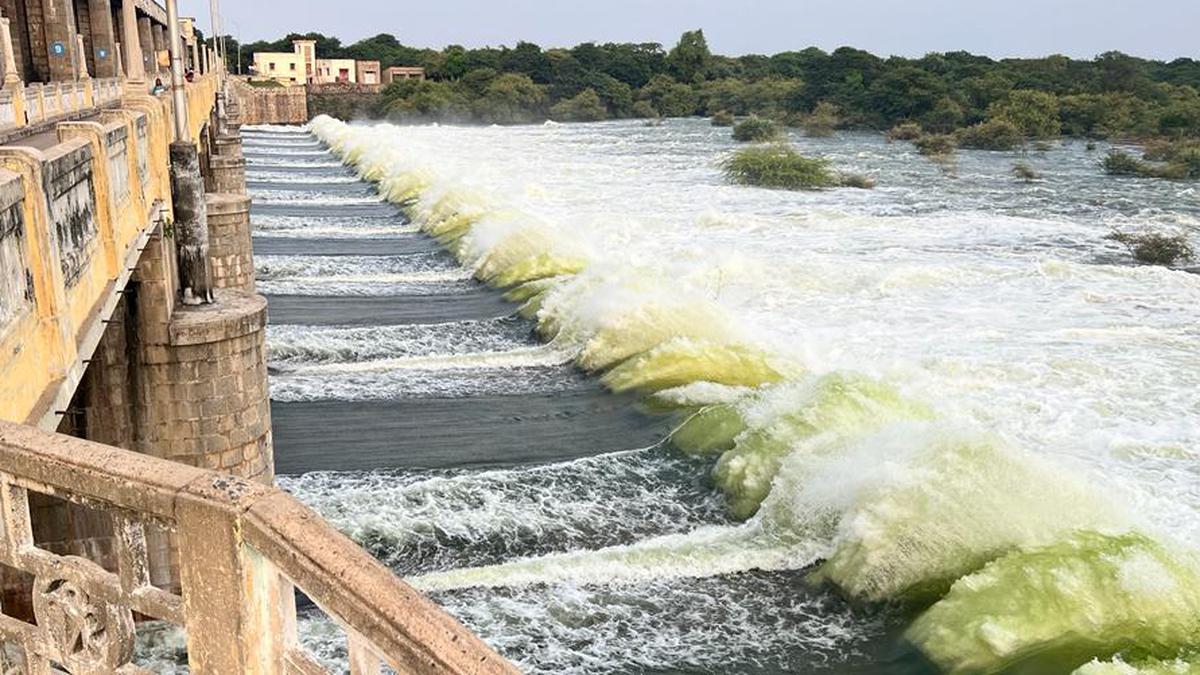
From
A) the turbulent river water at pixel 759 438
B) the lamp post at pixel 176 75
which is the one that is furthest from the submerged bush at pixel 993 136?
the lamp post at pixel 176 75

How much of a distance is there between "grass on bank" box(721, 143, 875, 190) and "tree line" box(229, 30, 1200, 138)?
23089 millimetres

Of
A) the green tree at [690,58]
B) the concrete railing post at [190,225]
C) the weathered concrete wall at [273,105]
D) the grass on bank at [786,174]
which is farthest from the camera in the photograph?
the green tree at [690,58]

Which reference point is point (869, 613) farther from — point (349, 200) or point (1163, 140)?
point (1163, 140)

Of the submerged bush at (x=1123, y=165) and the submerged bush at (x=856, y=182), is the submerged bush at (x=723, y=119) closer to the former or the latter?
the submerged bush at (x=1123, y=165)

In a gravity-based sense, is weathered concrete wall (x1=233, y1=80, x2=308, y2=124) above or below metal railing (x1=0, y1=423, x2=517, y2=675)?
below

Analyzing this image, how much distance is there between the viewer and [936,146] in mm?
59750

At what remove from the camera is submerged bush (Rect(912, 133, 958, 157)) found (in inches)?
2297

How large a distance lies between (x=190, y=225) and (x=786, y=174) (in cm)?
3469

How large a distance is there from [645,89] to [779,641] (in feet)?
362

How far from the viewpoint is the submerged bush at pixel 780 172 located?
4281cm

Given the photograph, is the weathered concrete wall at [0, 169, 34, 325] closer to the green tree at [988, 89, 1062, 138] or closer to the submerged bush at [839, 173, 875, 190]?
the submerged bush at [839, 173, 875, 190]

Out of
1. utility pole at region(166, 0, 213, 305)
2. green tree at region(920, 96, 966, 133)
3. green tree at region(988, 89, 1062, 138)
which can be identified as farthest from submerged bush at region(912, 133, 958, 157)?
utility pole at region(166, 0, 213, 305)

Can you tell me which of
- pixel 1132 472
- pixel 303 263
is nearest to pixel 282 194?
pixel 303 263

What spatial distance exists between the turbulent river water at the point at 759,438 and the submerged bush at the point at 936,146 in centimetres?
2862
